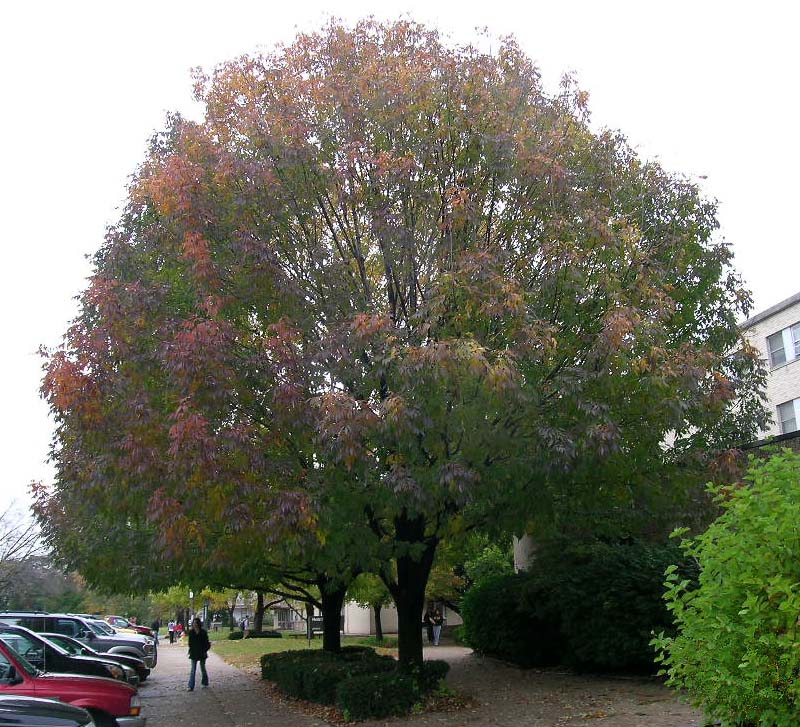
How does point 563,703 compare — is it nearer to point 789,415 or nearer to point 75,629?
point 75,629

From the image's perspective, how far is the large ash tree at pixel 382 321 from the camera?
963 cm

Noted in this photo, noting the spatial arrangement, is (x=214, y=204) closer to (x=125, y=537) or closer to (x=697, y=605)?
(x=125, y=537)

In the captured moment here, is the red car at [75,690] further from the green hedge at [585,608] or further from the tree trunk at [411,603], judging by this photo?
the green hedge at [585,608]

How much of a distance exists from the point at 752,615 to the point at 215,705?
13.8 m

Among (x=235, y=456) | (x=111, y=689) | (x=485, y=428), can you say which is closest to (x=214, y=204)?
(x=235, y=456)

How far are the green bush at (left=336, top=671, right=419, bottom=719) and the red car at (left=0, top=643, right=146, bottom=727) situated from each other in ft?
9.98

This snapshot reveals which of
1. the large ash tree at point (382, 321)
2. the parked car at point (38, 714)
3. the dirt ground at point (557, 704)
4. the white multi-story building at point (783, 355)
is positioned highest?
the white multi-story building at point (783, 355)

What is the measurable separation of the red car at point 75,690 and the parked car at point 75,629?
5.00 meters

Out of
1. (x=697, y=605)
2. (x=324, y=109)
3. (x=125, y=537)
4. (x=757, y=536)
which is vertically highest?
(x=324, y=109)

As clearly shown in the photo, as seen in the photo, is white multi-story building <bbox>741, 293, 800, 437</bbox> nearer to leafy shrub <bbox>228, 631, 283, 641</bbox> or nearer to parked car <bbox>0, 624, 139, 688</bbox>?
parked car <bbox>0, 624, 139, 688</bbox>

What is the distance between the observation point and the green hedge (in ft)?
44.3

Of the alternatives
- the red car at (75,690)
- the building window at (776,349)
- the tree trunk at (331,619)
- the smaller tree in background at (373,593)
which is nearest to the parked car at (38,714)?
the red car at (75,690)

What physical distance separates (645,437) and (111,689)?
7182 mm

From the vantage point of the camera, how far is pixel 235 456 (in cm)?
957
